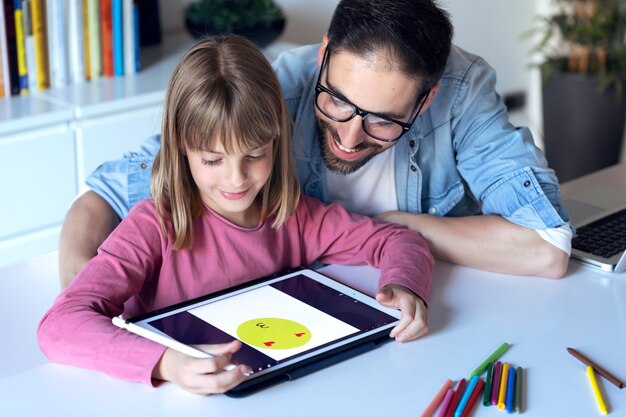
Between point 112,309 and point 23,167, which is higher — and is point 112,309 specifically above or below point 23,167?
above

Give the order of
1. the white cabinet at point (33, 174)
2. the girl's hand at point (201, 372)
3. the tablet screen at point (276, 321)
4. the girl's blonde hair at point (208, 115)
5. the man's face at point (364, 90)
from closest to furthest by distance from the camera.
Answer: the girl's hand at point (201, 372)
the tablet screen at point (276, 321)
the girl's blonde hair at point (208, 115)
the man's face at point (364, 90)
the white cabinet at point (33, 174)

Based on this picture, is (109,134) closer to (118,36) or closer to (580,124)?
(118,36)

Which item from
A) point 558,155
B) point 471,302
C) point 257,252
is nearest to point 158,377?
point 257,252

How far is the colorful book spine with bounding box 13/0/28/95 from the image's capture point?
2.52m

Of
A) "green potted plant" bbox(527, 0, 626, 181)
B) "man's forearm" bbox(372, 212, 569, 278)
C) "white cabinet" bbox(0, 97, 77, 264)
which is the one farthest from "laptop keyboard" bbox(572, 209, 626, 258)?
"green potted plant" bbox(527, 0, 626, 181)

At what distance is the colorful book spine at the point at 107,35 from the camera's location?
2.68 m

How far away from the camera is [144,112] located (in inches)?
104

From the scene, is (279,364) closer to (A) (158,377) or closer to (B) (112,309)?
(A) (158,377)

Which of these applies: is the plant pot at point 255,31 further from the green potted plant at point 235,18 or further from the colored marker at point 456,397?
the colored marker at point 456,397

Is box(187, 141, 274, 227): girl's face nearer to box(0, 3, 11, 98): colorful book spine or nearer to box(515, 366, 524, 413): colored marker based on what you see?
box(515, 366, 524, 413): colored marker

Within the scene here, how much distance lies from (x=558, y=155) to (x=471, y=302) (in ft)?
9.29

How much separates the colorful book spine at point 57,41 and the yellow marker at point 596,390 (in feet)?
6.07

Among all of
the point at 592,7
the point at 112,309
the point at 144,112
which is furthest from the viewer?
the point at 592,7

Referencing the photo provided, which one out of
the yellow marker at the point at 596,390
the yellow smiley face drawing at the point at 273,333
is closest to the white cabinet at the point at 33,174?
the yellow smiley face drawing at the point at 273,333
